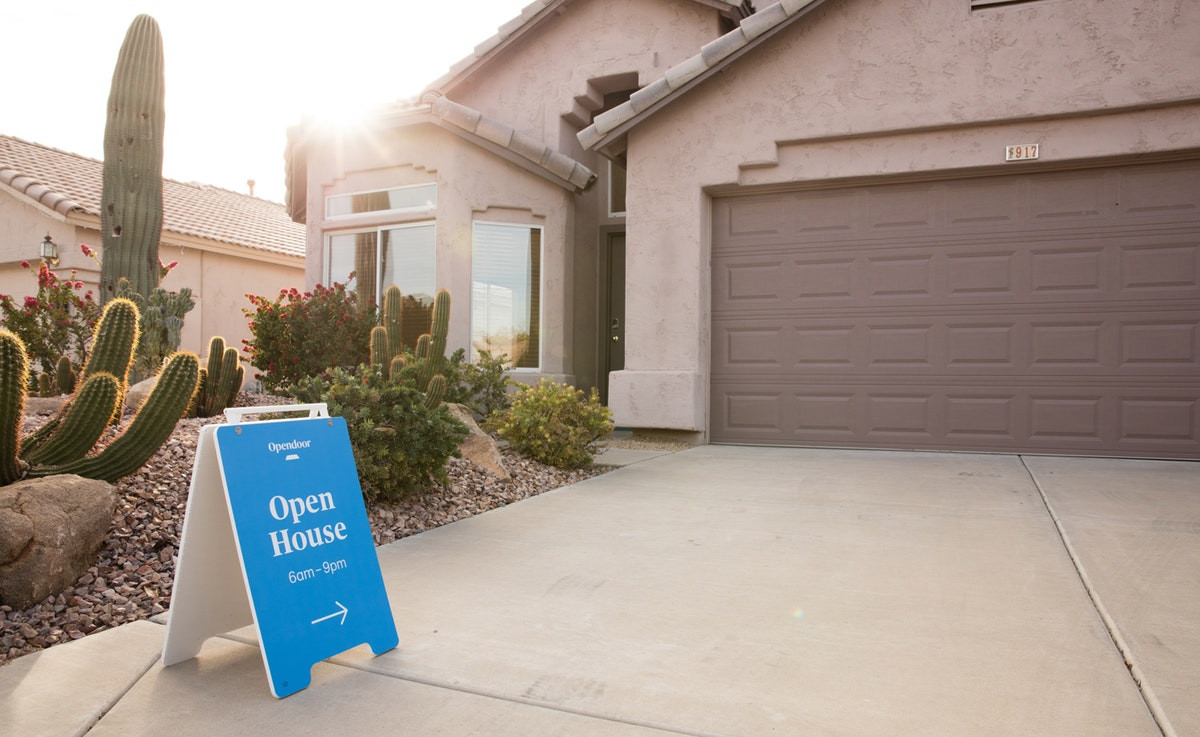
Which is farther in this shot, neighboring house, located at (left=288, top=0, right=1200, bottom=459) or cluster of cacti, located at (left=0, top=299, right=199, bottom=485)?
neighboring house, located at (left=288, top=0, right=1200, bottom=459)

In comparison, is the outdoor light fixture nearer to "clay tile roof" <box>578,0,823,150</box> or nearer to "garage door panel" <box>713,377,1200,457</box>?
"clay tile roof" <box>578,0,823,150</box>

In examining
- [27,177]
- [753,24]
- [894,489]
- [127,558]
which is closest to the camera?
[127,558]

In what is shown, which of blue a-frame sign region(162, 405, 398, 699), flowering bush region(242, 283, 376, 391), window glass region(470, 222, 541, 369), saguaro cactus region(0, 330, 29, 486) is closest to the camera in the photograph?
blue a-frame sign region(162, 405, 398, 699)

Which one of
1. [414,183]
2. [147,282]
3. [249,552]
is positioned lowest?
[249,552]

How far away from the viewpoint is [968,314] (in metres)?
8.83

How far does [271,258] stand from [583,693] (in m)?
18.6

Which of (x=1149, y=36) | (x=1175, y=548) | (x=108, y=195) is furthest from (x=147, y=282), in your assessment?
(x=1149, y=36)

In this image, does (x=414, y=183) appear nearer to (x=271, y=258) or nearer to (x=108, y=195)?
(x=108, y=195)

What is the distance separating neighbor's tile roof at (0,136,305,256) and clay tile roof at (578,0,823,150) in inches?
397

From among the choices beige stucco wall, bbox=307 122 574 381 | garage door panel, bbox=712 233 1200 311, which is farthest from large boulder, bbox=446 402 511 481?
beige stucco wall, bbox=307 122 574 381

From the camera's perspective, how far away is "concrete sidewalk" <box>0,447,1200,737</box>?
101 inches

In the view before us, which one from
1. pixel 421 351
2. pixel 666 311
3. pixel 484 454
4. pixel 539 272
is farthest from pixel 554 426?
pixel 539 272

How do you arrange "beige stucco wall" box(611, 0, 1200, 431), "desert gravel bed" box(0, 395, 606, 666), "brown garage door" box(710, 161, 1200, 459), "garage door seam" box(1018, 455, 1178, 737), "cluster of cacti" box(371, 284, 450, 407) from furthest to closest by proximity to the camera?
→ "brown garage door" box(710, 161, 1200, 459) → "beige stucco wall" box(611, 0, 1200, 431) → "cluster of cacti" box(371, 284, 450, 407) → "desert gravel bed" box(0, 395, 606, 666) → "garage door seam" box(1018, 455, 1178, 737)

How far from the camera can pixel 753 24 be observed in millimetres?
9016
